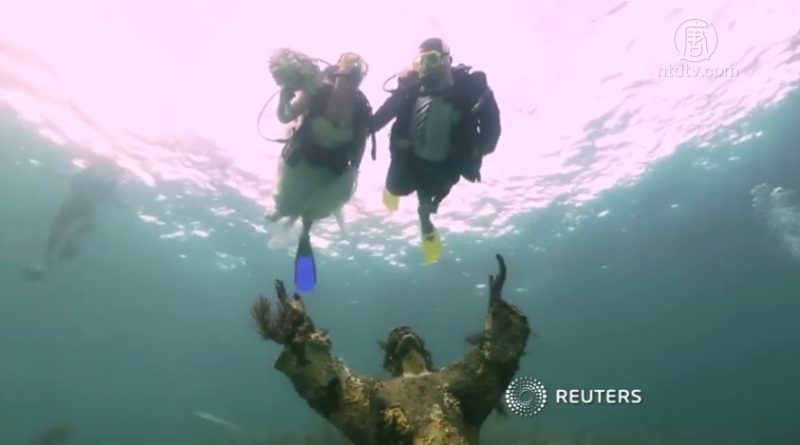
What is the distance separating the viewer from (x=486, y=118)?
5695mm

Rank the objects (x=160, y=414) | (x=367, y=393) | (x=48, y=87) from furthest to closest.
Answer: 1. (x=160, y=414)
2. (x=48, y=87)
3. (x=367, y=393)

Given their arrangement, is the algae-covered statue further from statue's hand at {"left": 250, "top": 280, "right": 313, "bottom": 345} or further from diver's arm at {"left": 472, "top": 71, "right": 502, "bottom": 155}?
diver's arm at {"left": 472, "top": 71, "right": 502, "bottom": 155}

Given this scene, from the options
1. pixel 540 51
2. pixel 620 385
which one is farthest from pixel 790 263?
pixel 620 385

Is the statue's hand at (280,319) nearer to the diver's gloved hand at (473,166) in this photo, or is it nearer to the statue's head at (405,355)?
the statue's head at (405,355)

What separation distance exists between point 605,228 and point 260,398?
70637mm

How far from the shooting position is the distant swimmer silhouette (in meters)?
22.0

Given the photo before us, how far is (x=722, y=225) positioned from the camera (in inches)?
1065

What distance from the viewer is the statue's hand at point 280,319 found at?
388 cm

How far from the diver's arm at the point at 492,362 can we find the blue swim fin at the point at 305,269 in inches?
81.2

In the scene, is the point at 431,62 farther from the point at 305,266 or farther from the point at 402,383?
the point at 402,383

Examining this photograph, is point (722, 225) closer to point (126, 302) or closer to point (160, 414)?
A: point (126, 302)

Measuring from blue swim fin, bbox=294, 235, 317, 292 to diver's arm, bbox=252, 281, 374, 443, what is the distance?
179 centimetres

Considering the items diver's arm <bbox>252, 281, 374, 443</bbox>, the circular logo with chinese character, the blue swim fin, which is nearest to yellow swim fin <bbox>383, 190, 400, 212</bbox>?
the blue swim fin

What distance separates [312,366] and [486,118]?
3.00 metres
